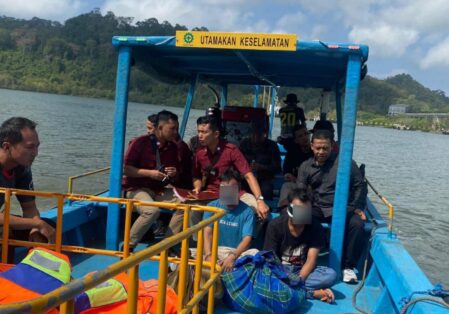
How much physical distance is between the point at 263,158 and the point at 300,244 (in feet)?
7.34

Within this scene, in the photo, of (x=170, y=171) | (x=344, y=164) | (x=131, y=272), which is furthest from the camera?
(x=170, y=171)

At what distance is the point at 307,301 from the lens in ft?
13.9

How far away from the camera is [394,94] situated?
121 m

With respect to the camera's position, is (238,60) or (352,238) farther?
(238,60)

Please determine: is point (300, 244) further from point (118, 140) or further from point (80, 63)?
point (80, 63)

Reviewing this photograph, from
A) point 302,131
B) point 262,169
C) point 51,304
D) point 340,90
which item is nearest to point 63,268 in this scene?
point 51,304

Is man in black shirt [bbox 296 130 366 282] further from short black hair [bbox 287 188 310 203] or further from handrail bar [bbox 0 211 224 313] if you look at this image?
handrail bar [bbox 0 211 224 313]

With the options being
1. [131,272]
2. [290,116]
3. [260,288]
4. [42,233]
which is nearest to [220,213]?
[260,288]

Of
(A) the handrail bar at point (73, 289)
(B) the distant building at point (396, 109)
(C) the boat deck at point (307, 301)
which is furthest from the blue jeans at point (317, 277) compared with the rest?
(B) the distant building at point (396, 109)

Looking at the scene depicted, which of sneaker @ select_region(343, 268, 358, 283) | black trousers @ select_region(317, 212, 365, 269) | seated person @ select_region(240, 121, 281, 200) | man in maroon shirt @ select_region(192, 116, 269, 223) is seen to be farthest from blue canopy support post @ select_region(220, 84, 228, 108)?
sneaker @ select_region(343, 268, 358, 283)

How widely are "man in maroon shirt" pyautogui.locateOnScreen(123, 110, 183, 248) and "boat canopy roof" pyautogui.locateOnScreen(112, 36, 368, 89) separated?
30.2 inches

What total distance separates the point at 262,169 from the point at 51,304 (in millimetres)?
5098

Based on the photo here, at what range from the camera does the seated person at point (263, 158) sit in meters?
6.39

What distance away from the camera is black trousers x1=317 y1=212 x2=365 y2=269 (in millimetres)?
4754
